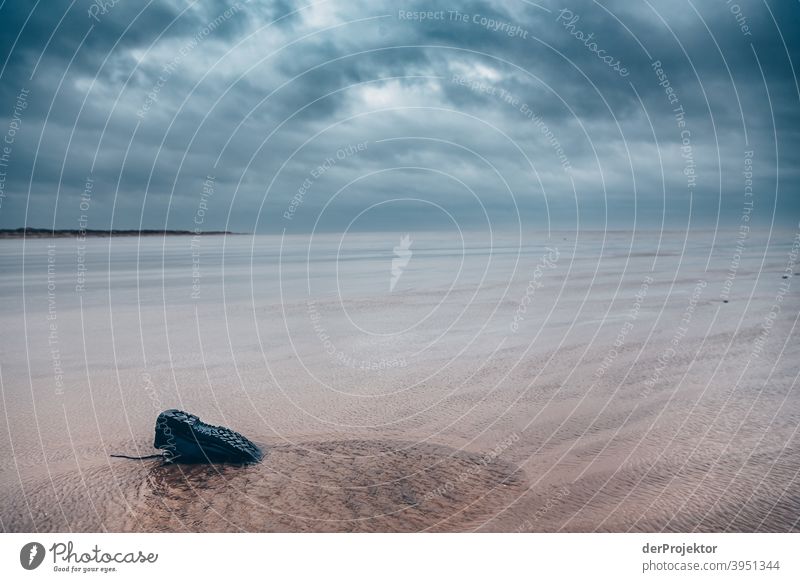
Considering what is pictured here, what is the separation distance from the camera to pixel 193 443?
669cm

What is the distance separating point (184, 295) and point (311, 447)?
1487 centimetres

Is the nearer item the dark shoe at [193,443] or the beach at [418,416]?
the beach at [418,416]

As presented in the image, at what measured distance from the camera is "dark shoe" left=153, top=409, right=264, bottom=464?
6.69 meters

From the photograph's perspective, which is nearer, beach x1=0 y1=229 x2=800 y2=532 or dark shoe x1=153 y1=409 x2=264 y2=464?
beach x1=0 y1=229 x2=800 y2=532

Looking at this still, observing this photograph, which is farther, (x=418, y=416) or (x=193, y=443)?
(x=418, y=416)

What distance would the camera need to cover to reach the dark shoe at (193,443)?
6691 millimetres

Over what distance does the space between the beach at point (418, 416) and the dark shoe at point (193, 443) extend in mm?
172

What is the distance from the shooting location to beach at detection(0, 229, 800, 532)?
595 centimetres

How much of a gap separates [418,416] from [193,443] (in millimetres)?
2934

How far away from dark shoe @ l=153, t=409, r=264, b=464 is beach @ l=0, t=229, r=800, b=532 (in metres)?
0.17
